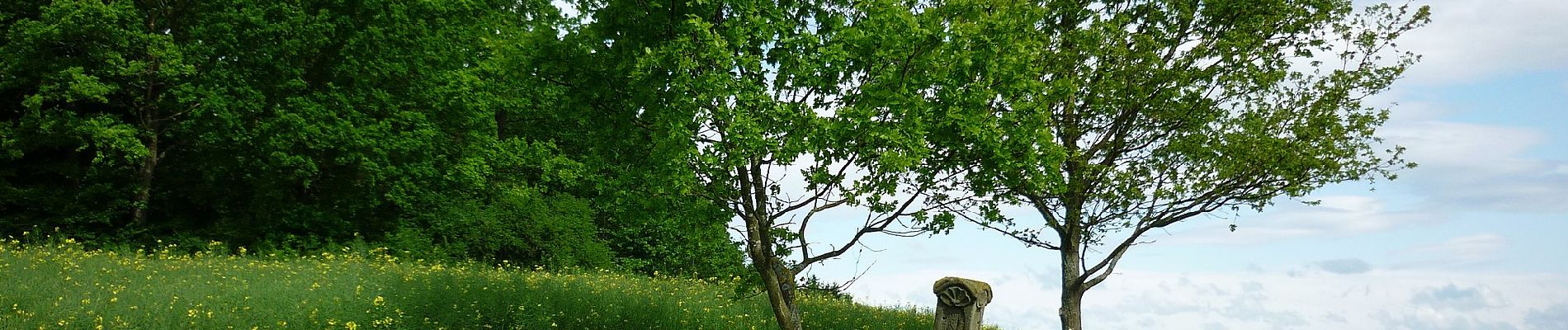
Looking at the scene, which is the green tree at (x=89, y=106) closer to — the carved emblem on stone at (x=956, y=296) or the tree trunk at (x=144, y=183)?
the tree trunk at (x=144, y=183)

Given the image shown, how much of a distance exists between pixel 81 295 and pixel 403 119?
11.7 metres

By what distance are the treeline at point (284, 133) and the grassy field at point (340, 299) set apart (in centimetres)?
472

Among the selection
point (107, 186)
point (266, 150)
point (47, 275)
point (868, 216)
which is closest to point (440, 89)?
point (266, 150)

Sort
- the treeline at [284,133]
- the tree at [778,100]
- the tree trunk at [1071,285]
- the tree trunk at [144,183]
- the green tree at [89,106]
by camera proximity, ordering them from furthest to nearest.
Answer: the tree trunk at [144,183], the treeline at [284,133], the green tree at [89,106], the tree trunk at [1071,285], the tree at [778,100]

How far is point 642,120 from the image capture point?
1392 centimetres

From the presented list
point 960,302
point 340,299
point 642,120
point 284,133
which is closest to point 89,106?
point 284,133

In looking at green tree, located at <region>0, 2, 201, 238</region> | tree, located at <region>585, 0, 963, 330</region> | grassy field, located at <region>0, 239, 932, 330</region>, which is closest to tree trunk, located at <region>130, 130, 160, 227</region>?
green tree, located at <region>0, 2, 201, 238</region>

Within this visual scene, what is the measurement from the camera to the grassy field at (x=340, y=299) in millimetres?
13867

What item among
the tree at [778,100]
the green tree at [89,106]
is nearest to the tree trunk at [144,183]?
the green tree at [89,106]

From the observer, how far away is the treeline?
961 inches

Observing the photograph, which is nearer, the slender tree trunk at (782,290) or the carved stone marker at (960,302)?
the carved stone marker at (960,302)

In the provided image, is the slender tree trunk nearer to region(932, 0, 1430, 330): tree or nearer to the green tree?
region(932, 0, 1430, 330): tree

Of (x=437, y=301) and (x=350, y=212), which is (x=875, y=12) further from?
(x=350, y=212)

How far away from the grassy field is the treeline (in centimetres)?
472
